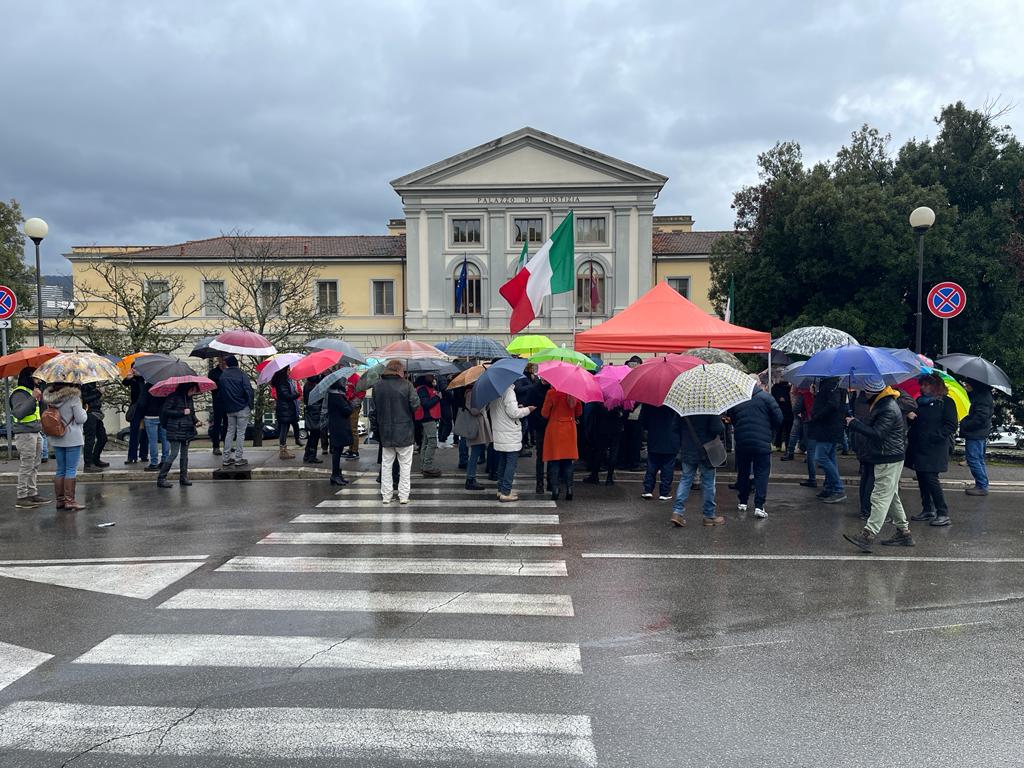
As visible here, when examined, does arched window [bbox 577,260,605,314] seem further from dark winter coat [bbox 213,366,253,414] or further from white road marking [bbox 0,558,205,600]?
white road marking [bbox 0,558,205,600]

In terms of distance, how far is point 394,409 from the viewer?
393 inches

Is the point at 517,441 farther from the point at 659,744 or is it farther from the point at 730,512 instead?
the point at 659,744

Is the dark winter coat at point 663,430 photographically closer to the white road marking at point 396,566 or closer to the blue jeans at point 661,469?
the blue jeans at point 661,469

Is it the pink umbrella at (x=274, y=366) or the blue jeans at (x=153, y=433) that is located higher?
the pink umbrella at (x=274, y=366)

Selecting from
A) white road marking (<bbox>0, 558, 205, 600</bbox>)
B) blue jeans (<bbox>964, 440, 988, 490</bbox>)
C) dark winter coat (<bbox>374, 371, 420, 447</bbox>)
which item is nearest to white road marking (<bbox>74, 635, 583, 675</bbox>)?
white road marking (<bbox>0, 558, 205, 600</bbox>)

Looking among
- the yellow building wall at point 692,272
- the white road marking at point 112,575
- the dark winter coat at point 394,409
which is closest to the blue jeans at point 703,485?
the dark winter coat at point 394,409

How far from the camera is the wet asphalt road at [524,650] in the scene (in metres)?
3.98

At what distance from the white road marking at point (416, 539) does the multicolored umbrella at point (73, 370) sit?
3371 mm

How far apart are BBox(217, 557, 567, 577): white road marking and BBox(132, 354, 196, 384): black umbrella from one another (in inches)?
195

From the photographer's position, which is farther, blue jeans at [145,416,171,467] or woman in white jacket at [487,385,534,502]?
blue jeans at [145,416,171,467]

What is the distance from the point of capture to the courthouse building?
45406 mm

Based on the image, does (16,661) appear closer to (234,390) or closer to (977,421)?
(234,390)

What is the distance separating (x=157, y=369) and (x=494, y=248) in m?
35.8

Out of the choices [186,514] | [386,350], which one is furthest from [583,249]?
[186,514]
